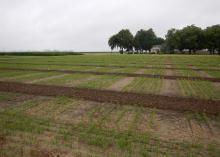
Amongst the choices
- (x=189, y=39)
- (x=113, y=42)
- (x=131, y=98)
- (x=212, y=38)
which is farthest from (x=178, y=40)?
(x=131, y=98)

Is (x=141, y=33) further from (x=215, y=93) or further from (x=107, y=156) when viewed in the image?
(x=107, y=156)

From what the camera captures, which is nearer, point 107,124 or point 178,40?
point 107,124

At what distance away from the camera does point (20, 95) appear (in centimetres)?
1216

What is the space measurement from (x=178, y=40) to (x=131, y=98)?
3609 inches

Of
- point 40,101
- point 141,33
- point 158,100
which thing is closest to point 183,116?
point 158,100

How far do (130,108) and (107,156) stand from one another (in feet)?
14.7

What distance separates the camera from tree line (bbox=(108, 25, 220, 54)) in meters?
94.4

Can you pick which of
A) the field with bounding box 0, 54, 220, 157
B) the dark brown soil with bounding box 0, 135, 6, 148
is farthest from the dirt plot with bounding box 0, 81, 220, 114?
the dark brown soil with bounding box 0, 135, 6, 148

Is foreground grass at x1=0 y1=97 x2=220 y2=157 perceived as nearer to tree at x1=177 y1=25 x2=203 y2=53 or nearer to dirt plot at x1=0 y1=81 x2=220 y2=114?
dirt plot at x1=0 y1=81 x2=220 y2=114

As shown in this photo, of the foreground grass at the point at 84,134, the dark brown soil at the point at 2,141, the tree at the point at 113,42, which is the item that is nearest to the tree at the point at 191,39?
the tree at the point at 113,42

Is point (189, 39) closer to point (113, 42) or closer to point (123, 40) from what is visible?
point (123, 40)

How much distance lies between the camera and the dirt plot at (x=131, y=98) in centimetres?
1041

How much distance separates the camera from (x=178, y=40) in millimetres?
98250

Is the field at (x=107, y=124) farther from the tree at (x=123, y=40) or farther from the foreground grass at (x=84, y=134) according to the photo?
the tree at (x=123, y=40)
